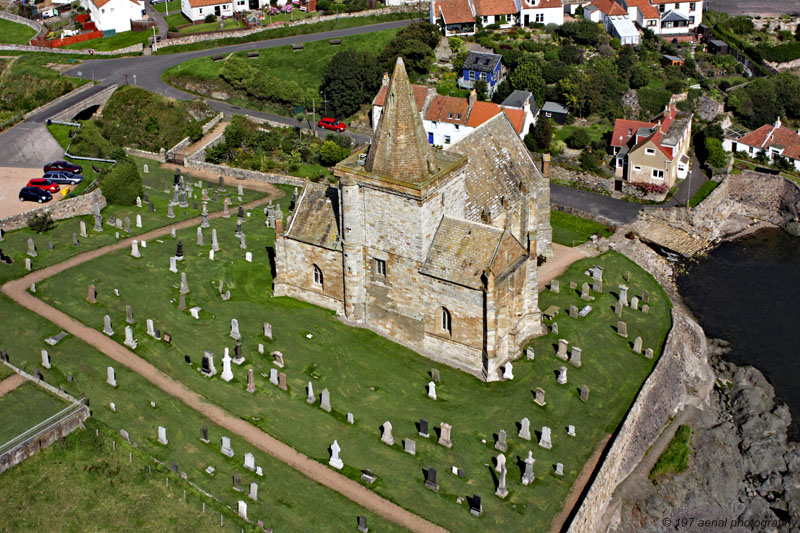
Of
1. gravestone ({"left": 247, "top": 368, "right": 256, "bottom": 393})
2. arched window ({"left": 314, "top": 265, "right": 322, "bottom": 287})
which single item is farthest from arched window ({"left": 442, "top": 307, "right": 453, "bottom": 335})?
gravestone ({"left": 247, "top": 368, "right": 256, "bottom": 393})

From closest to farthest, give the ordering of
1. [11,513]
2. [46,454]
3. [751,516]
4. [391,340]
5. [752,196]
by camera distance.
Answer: [11,513]
[46,454]
[751,516]
[391,340]
[752,196]

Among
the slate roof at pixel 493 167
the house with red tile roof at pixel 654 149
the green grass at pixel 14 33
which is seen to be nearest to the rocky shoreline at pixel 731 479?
the slate roof at pixel 493 167

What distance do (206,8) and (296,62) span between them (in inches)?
866

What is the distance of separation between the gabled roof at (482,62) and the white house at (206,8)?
38009 mm

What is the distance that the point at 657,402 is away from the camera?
54656 millimetres

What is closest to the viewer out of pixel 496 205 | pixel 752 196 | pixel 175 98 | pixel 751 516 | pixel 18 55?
pixel 751 516

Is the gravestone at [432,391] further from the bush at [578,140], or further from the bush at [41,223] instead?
the bush at [578,140]

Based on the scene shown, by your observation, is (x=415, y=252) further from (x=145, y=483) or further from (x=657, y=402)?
(x=145, y=483)

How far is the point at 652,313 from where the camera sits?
62344 mm

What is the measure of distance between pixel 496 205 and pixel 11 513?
34496 millimetres

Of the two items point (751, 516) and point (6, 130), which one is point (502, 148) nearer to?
point (751, 516)

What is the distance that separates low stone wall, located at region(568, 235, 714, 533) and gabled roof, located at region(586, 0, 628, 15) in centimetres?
6077

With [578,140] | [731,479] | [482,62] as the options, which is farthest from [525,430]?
[482,62]

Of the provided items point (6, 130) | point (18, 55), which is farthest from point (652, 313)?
point (18, 55)
